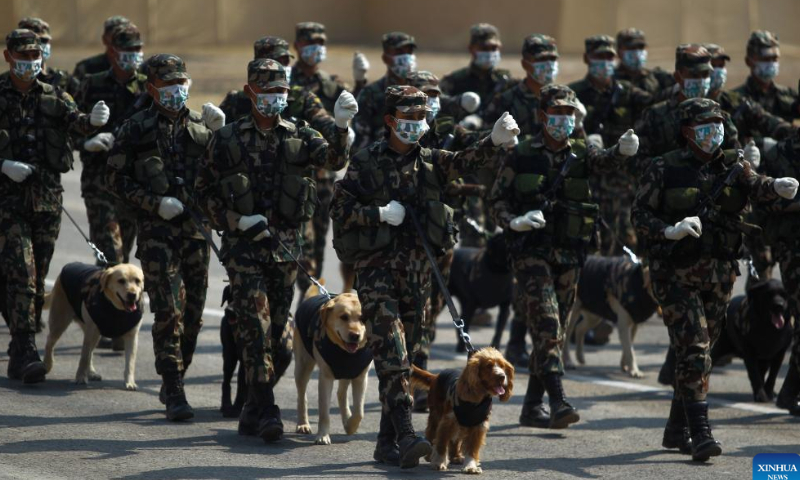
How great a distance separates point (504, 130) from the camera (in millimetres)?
9445

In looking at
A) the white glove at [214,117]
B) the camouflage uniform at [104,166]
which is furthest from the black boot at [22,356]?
the white glove at [214,117]

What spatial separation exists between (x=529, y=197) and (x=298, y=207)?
1.82 meters

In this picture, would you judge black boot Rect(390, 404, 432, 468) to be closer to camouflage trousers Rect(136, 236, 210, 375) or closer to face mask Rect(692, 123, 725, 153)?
camouflage trousers Rect(136, 236, 210, 375)

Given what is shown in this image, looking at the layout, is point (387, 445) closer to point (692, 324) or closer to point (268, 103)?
point (692, 324)

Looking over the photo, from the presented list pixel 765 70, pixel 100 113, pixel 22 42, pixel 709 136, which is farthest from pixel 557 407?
pixel 765 70

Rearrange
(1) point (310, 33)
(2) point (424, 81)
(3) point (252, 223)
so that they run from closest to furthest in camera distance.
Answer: (3) point (252, 223) < (2) point (424, 81) < (1) point (310, 33)

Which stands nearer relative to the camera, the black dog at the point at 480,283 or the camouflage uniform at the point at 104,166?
the camouflage uniform at the point at 104,166

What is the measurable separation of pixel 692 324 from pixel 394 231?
2097 millimetres

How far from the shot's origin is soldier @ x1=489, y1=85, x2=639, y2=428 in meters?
11.2

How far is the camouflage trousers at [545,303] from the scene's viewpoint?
36.7 ft

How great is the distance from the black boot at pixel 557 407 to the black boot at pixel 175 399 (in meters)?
2.52

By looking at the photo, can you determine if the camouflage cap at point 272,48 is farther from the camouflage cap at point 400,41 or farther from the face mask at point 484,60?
the face mask at point 484,60

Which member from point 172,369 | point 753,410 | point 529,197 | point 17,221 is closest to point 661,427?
point 753,410

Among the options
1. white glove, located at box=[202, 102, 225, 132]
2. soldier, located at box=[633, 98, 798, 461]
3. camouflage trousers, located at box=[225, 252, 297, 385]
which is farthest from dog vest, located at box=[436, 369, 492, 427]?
white glove, located at box=[202, 102, 225, 132]
